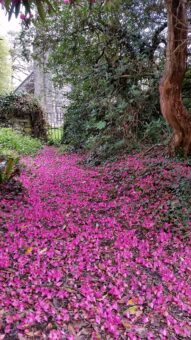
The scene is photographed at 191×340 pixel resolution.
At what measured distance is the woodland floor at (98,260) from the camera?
5.64ft

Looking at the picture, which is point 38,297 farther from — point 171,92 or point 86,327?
point 171,92

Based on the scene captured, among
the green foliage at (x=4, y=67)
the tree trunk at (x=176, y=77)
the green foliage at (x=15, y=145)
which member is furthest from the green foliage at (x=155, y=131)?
the green foliage at (x=4, y=67)

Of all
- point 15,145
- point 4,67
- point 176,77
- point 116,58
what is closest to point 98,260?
point 176,77

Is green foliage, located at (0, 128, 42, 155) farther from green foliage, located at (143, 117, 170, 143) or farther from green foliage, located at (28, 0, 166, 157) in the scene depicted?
green foliage, located at (143, 117, 170, 143)

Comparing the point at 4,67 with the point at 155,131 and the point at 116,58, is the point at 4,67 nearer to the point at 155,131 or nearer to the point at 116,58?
the point at 116,58

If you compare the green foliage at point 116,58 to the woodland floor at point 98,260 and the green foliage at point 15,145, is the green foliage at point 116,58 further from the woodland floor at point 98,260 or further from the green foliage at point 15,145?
the woodland floor at point 98,260

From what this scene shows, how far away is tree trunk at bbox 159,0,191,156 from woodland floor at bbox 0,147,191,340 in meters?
1.20

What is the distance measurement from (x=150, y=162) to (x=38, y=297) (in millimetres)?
3297

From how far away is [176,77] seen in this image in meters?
4.54

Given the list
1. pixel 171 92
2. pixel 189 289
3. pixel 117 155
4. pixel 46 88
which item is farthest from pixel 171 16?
pixel 46 88

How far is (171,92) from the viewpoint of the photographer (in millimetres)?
4703

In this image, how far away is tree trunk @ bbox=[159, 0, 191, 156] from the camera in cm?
415

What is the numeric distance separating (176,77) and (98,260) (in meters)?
3.35

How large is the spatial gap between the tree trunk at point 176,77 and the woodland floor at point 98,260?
3.92 ft
